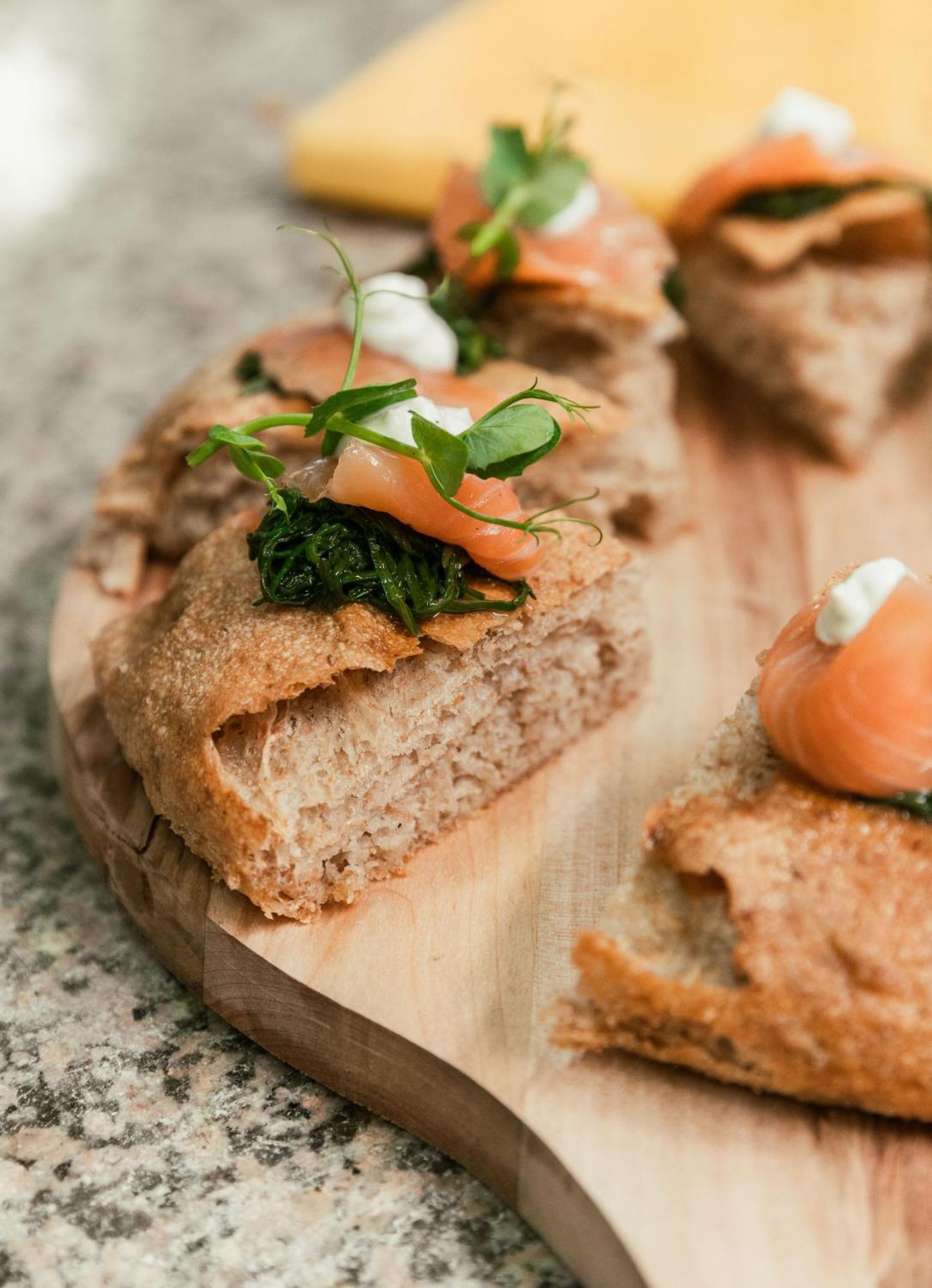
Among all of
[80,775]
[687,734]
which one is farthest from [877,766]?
[80,775]

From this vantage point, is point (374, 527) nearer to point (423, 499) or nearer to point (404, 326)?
point (423, 499)

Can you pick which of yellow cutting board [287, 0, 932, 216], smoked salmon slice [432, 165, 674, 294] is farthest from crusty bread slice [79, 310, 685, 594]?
yellow cutting board [287, 0, 932, 216]

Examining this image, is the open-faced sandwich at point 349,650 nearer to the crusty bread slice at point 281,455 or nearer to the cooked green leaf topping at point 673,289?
the crusty bread slice at point 281,455

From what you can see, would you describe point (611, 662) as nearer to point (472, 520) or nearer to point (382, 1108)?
point (472, 520)

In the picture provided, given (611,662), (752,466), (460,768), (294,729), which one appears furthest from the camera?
(752,466)

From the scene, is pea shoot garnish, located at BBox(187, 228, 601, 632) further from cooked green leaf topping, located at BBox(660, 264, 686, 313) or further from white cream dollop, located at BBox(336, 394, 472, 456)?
cooked green leaf topping, located at BBox(660, 264, 686, 313)

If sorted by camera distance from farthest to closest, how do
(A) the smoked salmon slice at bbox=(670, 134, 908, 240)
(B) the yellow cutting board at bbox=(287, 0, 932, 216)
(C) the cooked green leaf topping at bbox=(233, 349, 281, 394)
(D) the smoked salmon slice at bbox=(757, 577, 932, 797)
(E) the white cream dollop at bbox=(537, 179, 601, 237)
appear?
Result: 1. (B) the yellow cutting board at bbox=(287, 0, 932, 216)
2. (A) the smoked salmon slice at bbox=(670, 134, 908, 240)
3. (E) the white cream dollop at bbox=(537, 179, 601, 237)
4. (C) the cooked green leaf topping at bbox=(233, 349, 281, 394)
5. (D) the smoked salmon slice at bbox=(757, 577, 932, 797)

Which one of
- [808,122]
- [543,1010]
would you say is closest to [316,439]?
[543,1010]
